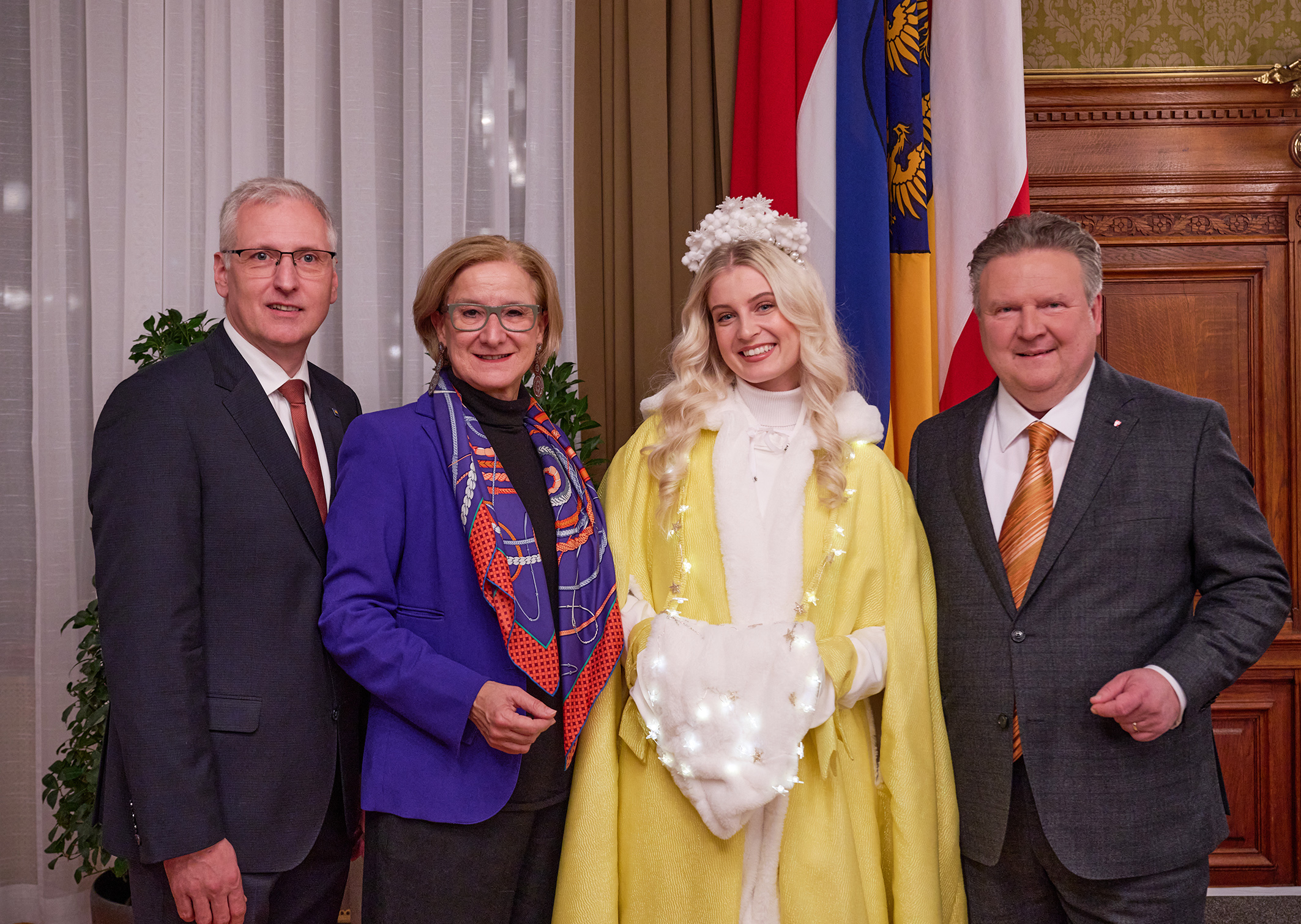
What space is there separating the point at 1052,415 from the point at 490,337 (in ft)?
3.57

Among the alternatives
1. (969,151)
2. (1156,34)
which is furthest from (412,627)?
(1156,34)

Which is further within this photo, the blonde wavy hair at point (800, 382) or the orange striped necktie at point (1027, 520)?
the blonde wavy hair at point (800, 382)

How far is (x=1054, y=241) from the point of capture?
176 cm

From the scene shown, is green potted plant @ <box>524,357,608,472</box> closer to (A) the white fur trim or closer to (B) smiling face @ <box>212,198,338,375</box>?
(A) the white fur trim

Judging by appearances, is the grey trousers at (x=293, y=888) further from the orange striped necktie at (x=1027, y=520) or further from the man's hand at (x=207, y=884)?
the orange striped necktie at (x=1027, y=520)

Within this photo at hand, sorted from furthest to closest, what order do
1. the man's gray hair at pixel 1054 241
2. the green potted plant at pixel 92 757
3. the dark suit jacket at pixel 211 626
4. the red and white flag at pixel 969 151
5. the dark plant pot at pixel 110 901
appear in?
the red and white flag at pixel 969 151 → the dark plant pot at pixel 110 901 → the green potted plant at pixel 92 757 → the man's gray hair at pixel 1054 241 → the dark suit jacket at pixel 211 626

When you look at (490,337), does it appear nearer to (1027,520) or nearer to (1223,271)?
(1027,520)

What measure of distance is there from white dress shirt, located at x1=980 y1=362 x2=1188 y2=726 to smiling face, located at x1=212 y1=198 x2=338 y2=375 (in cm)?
134

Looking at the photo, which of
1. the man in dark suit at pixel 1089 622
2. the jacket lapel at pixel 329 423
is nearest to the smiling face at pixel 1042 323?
the man in dark suit at pixel 1089 622

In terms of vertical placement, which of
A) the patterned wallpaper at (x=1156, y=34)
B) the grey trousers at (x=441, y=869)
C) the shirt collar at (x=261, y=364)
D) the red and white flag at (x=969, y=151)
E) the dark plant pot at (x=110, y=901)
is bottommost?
the dark plant pot at (x=110, y=901)

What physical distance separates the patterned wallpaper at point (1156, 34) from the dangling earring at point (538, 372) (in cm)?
210

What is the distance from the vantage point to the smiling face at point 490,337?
5.58ft

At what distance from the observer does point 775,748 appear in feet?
5.16

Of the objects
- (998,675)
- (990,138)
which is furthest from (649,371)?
(998,675)
